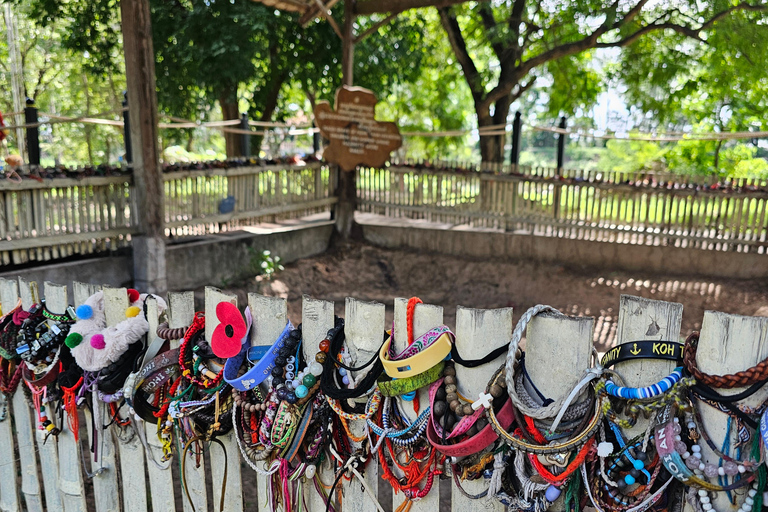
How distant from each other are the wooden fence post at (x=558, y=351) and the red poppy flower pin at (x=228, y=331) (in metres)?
0.94

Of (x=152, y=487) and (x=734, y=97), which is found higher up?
(x=734, y=97)

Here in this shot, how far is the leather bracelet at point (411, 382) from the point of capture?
2.01m

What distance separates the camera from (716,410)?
1.78 meters

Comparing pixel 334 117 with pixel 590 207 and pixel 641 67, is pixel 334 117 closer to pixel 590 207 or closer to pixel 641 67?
pixel 590 207

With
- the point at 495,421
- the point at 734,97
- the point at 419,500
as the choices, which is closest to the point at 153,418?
the point at 419,500

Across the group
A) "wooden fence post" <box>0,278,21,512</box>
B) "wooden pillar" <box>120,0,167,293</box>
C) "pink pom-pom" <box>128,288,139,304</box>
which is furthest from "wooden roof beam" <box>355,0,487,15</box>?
"pink pom-pom" <box>128,288,139,304</box>

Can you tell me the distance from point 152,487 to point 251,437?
0.65 meters

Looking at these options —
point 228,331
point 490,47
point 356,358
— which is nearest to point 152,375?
point 228,331

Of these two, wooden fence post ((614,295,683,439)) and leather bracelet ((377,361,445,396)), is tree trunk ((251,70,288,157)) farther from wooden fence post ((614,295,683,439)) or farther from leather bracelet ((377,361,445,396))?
wooden fence post ((614,295,683,439))

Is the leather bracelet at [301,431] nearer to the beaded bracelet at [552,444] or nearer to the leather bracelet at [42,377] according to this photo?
the beaded bracelet at [552,444]

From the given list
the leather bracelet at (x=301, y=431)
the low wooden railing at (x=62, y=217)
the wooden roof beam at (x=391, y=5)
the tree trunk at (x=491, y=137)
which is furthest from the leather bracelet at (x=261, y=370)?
the tree trunk at (x=491, y=137)

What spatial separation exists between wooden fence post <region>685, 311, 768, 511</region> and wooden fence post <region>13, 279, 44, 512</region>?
265cm

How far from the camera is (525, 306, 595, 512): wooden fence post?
1886 mm

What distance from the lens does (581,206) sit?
31.5 ft
